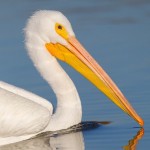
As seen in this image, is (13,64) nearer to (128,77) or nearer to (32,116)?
(128,77)

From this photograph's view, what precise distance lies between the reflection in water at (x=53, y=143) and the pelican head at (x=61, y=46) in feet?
2.21

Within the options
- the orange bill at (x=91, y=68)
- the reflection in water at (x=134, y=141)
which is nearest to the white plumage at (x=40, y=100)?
the orange bill at (x=91, y=68)

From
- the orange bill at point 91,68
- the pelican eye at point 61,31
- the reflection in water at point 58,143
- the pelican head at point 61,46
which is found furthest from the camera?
the pelican eye at point 61,31

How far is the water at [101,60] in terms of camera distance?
41.3ft

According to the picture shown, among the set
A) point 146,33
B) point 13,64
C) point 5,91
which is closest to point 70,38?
point 5,91

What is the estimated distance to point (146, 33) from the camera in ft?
55.3

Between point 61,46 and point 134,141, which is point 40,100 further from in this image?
point 134,141

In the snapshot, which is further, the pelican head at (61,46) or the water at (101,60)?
the pelican head at (61,46)

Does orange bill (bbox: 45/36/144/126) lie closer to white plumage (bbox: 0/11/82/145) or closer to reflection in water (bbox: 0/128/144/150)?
white plumage (bbox: 0/11/82/145)

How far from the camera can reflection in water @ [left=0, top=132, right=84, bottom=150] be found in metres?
12.2

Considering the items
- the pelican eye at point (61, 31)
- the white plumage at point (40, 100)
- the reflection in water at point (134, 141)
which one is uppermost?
the pelican eye at point (61, 31)

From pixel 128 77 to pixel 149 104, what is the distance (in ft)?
4.09

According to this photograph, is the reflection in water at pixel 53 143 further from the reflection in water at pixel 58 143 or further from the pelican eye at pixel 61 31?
the pelican eye at pixel 61 31

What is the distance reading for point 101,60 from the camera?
15.4 metres
